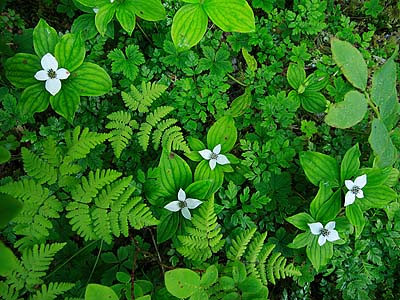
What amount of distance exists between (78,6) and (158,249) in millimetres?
1611

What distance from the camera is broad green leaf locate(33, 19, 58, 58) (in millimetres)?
2430

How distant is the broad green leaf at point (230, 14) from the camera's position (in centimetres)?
251

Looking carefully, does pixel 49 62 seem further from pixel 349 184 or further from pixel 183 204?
pixel 349 184

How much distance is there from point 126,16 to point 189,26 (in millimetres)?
376

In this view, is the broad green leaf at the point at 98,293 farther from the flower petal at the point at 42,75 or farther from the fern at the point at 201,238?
the flower petal at the point at 42,75

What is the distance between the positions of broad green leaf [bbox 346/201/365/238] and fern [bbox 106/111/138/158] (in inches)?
52.0

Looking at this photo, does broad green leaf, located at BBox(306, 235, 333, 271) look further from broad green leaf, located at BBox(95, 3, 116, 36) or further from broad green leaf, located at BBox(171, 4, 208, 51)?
broad green leaf, located at BBox(95, 3, 116, 36)

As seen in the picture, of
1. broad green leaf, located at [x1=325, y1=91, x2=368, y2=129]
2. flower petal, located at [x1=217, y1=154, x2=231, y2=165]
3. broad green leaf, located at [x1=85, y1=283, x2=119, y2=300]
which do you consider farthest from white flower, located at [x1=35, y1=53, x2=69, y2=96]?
broad green leaf, located at [x1=325, y1=91, x2=368, y2=129]

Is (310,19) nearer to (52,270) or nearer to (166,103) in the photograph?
(166,103)

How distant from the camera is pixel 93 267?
2.32 meters

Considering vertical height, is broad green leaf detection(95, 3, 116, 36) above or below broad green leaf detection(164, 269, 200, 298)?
above

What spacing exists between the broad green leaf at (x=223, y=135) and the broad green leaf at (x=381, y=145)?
78 cm

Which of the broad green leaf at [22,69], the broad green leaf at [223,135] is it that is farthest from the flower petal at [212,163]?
the broad green leaf at [22,69]

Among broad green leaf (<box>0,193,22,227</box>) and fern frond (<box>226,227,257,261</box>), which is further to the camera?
fern frond (<box>226,227,257,261</box>)
